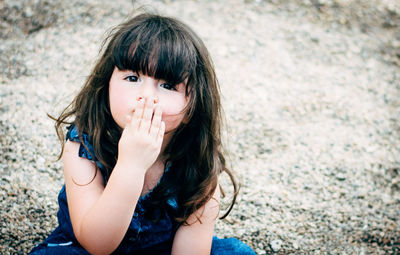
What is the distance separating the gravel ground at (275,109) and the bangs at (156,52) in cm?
134

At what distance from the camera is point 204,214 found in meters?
1.77

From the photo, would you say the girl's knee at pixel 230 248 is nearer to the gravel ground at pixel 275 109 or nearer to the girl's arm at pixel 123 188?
the gravel ground at pixel 275 109

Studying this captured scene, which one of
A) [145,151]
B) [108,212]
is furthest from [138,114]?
[108,212]

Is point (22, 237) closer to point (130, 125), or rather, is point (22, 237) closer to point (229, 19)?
point (130, 125)

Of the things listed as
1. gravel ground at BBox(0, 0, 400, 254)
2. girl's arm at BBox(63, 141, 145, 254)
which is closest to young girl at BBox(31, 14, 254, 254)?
girl's arm at BBox(63, 141, 145, 254)

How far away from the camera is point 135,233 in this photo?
171 centimetres

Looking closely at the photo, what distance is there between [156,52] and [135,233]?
2.70 ft

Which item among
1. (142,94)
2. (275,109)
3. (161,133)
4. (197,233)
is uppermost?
(142,94)

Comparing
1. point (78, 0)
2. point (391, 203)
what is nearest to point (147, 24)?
point (391, 203)

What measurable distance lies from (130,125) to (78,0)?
12.1 feet

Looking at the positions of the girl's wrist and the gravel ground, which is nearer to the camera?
the girl's wrist

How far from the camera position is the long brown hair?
5.01 ft

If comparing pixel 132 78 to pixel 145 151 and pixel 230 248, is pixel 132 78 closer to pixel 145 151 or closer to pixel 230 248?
pixel 145 151

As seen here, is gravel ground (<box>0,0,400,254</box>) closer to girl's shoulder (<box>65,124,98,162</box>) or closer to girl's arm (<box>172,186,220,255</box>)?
girl's arm (<box>172,186,220,255</box>)
